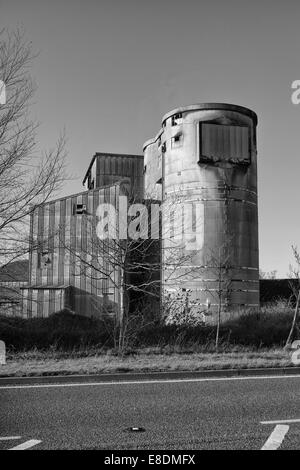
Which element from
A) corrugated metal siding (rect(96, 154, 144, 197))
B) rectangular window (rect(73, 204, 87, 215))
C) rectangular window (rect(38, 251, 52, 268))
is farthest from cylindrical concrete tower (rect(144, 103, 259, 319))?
corrugated metal siding (rect(96, 154, 144, 197))

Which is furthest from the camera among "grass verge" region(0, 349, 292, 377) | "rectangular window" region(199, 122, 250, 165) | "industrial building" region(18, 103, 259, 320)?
"rectangular window" region(199, 122, 250, 165)

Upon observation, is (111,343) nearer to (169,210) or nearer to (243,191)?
(169,210)

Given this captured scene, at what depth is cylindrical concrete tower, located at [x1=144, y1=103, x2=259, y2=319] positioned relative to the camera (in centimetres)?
1892

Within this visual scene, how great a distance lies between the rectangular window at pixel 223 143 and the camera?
65.1 ft

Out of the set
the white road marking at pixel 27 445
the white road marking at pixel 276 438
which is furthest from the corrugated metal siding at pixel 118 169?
the white road marking at pixel 27 445

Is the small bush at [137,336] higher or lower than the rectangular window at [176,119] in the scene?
lower

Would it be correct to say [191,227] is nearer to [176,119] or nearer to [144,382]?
[176,119]

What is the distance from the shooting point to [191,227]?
19.5 m

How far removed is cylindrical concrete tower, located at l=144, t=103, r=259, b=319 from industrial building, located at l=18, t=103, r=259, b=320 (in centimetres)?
4

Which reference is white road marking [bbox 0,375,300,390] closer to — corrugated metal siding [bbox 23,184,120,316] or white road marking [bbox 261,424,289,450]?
white road marking [bbox 261,424,289,450]

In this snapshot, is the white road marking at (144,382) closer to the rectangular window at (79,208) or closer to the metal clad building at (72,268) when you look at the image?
the metal clad building at (72,268)

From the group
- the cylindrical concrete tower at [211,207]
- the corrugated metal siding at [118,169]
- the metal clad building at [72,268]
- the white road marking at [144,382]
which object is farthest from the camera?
the corrugated metal siding at [118,169]

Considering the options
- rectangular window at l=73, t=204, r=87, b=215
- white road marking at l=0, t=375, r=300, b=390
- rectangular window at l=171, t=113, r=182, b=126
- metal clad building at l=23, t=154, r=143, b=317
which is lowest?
white road marking at l=0, t=375, r=300, b=390
